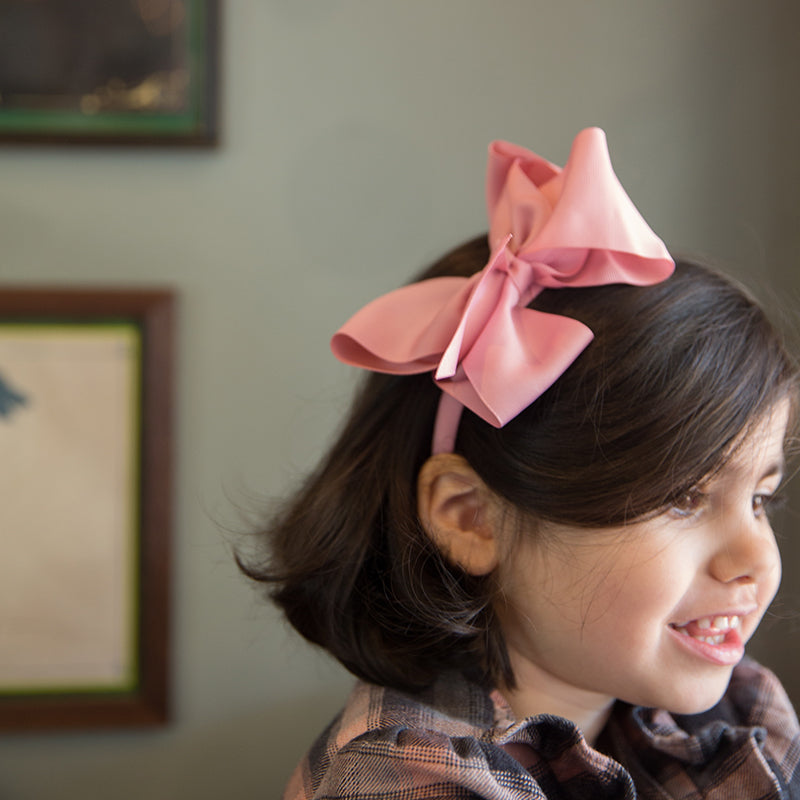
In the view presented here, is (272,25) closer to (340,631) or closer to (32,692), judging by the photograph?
(340,631)

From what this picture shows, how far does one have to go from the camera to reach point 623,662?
0.59 metres

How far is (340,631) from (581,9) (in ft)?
2.62

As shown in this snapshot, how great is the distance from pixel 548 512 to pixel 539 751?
18cm

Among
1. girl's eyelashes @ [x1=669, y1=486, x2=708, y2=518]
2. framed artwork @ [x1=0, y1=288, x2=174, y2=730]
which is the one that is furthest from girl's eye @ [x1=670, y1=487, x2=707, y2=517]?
framed artwork @ [x1=0, y1=288, x2=174, y2=730]

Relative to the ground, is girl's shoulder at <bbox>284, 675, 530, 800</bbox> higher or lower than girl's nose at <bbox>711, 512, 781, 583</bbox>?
lower

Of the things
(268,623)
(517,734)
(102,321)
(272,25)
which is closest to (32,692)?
(268,623)

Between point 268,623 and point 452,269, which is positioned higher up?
point 452,269

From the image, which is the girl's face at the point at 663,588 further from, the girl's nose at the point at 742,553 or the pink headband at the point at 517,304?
the pink headband at the point at 517,304

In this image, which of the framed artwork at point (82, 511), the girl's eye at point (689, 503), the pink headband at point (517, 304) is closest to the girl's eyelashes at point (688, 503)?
the girl's eye at point (689, 503)

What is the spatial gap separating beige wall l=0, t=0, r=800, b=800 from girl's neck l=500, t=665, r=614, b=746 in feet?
1.38

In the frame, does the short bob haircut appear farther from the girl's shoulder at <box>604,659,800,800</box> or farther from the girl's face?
the girl's shoulder at <box>604,659,800,800</box>

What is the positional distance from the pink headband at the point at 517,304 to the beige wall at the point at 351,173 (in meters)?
0.40

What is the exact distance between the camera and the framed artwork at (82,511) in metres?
1.02

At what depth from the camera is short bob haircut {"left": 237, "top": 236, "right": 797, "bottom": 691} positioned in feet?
1.87
